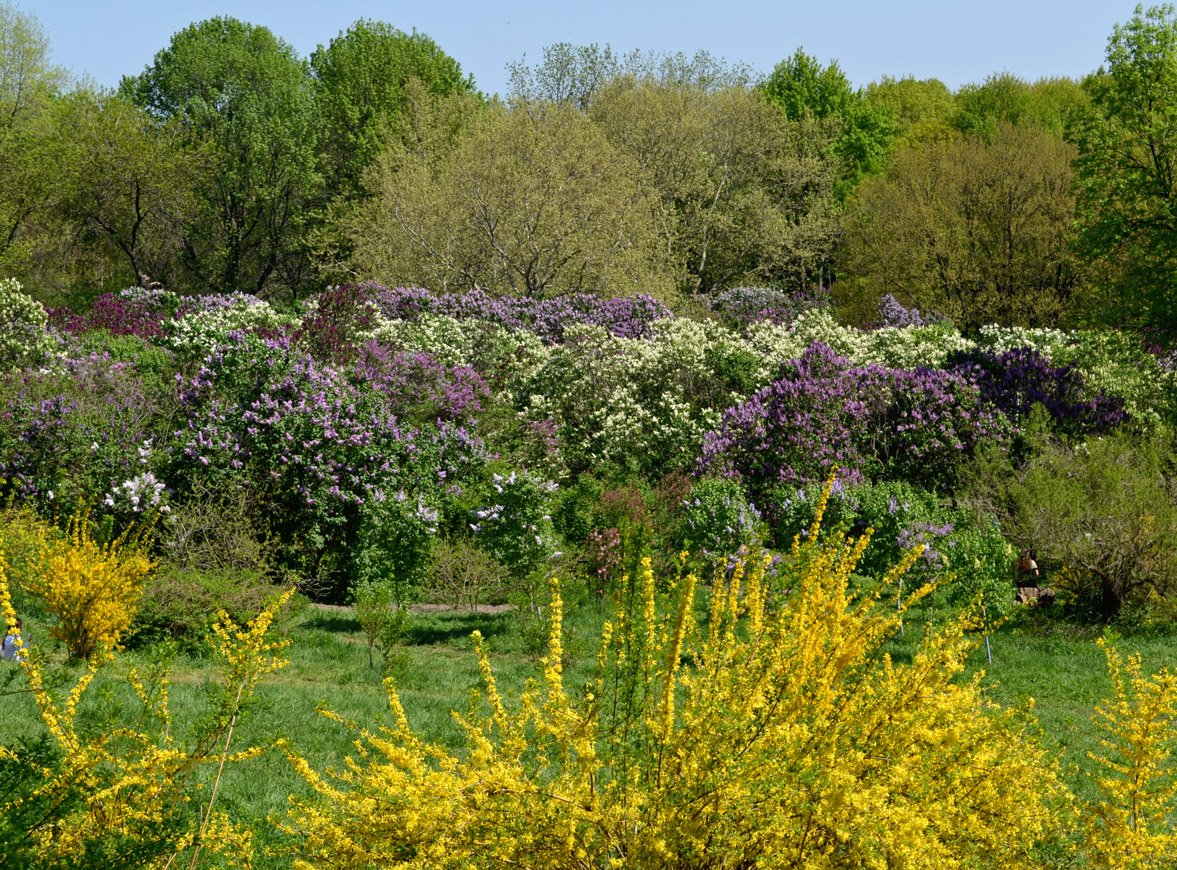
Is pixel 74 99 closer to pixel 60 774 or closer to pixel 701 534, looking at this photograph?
pixel 701 534

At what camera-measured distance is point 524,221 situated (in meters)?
25.4

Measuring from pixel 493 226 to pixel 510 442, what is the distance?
10571 mm

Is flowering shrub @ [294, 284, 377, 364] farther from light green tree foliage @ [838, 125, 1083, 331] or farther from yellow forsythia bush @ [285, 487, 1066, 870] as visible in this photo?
light green tree foliage @ [838, 125, 1083, 331]

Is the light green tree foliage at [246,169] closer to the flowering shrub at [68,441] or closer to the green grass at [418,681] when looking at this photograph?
the flowering shrub at [68,441]

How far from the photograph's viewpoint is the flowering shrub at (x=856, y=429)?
15211 millimetres

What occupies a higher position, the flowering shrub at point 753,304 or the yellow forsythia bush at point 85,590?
the flowering shrub at point 753,304

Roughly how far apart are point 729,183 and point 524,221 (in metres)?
13.7

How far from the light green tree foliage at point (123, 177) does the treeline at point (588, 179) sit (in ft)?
0.29

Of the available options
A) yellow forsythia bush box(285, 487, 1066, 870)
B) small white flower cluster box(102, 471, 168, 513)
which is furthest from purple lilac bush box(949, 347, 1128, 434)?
yellow forsythia bush box(285, 487, 1066, 870)

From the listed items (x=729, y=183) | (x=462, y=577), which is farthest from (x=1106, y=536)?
(x=729, y=183)

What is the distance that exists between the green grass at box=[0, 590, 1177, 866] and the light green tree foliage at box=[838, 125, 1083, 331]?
17.8 meters

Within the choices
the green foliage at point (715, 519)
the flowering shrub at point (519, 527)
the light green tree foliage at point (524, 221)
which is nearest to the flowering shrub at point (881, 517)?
Answer: the green foliage at point (715, 519)

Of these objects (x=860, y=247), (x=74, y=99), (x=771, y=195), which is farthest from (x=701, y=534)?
(x=74, y=99)

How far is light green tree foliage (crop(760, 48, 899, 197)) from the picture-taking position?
41625 mm
